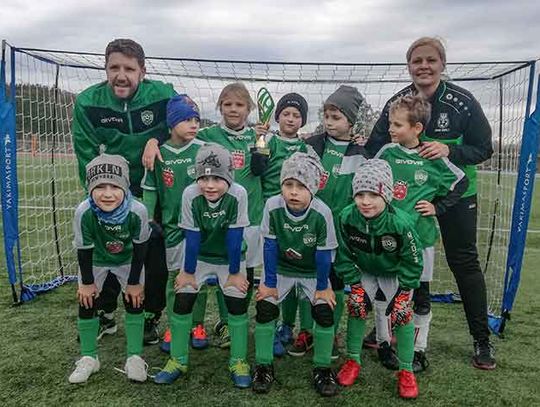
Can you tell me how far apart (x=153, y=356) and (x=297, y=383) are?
101 centimetres

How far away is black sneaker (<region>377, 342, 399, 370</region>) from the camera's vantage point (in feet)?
11.0

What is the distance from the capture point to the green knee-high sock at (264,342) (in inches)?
120

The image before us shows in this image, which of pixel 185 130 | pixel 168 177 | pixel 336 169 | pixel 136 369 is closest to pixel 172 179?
pixel 168 177

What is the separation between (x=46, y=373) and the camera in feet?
10.4

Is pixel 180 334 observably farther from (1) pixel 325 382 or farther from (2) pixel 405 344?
(2) pixel 405 344

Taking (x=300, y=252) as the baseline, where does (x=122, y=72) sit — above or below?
above

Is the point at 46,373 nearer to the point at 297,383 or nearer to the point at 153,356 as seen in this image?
the point at 153,356

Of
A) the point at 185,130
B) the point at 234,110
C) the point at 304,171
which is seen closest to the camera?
the point at 304,171

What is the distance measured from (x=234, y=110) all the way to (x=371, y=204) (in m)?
1.23

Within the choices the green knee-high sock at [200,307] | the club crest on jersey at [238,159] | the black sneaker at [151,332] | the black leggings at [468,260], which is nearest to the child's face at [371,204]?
the black leggings at [468,260]

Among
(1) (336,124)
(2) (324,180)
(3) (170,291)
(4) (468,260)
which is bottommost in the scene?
(3) (170,291)

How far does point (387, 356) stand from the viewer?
3408 millimetres

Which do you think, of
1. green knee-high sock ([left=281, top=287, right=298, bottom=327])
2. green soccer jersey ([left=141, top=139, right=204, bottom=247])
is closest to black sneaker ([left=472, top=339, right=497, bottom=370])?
green knee-high sock ([left=281, top=287, right=298, bottom=327])

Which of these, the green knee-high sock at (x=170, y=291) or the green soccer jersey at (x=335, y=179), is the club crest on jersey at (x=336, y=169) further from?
the green knee-high sock at (x=170, y=291)
